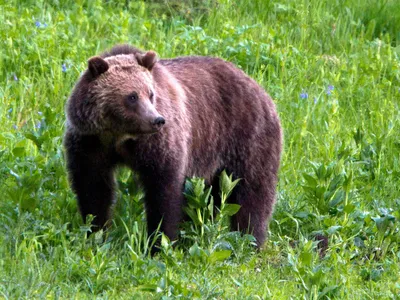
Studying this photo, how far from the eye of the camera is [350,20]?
1015cm

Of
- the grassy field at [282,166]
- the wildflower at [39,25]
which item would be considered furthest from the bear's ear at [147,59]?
the wildflower at [39,25]

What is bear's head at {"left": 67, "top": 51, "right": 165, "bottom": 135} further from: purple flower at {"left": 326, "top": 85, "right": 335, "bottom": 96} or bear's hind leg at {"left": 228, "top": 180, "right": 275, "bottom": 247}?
purple flower at {"left": 326, "top": 85, "right": 335, "bottom": 96}

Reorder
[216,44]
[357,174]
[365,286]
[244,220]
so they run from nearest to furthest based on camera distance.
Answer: [365,286] → [244,220] → [357,174] → [216,44]

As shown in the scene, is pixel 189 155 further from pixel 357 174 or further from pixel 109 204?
pixel 357 174

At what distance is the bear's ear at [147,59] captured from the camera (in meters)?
5.76

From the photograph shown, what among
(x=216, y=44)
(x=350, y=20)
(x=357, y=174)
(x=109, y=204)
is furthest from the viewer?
(x=350, y=20)

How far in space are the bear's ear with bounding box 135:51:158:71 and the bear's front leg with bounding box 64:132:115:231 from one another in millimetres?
572

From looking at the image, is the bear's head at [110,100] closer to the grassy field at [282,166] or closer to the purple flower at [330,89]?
the grassy field at [282,166]

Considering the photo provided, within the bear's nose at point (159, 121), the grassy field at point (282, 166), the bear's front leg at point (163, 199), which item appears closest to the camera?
the grassy field at point (282, 166)

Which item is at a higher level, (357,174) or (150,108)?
(150,108)

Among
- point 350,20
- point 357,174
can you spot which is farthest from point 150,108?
point 350,20

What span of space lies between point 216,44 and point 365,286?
161 inches

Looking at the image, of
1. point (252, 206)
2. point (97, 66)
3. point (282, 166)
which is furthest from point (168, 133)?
point (282, 166)

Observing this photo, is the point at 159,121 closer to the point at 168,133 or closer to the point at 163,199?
the point at 168,133
